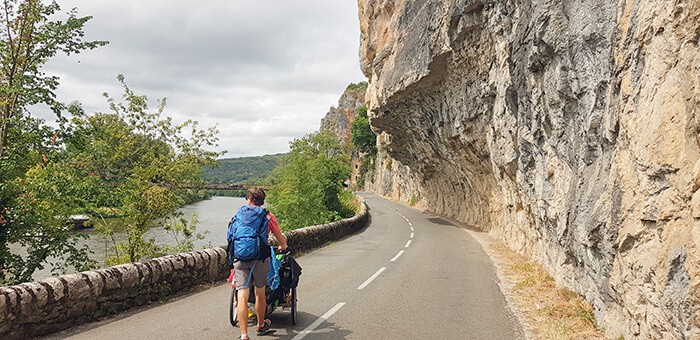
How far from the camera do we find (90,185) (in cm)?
937

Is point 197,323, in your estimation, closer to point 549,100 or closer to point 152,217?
point 152,217

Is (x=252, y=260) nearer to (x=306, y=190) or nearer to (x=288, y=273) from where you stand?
(x=288, y=273)

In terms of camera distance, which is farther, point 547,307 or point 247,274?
point 547,307

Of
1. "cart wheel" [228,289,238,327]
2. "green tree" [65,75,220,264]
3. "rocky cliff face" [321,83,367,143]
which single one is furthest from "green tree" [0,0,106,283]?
"rocky cliff face" [321,83,367,143]

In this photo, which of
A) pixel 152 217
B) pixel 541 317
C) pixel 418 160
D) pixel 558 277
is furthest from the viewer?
→ pixel 418 160

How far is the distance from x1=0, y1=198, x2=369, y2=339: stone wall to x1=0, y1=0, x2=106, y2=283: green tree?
2.98 meters

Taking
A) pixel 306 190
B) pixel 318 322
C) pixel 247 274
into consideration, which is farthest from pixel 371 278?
pixel 306 190

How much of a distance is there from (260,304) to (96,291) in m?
2.56

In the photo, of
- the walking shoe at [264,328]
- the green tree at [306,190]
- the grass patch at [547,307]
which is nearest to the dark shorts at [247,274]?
the walking shoe at [264,328]

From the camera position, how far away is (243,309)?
5145 mm

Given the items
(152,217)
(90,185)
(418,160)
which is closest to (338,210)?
(418,160)

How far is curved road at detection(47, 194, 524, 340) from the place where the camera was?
5801 millimetres

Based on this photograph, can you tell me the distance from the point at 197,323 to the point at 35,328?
1.89 m

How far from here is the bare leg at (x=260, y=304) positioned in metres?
5.41
